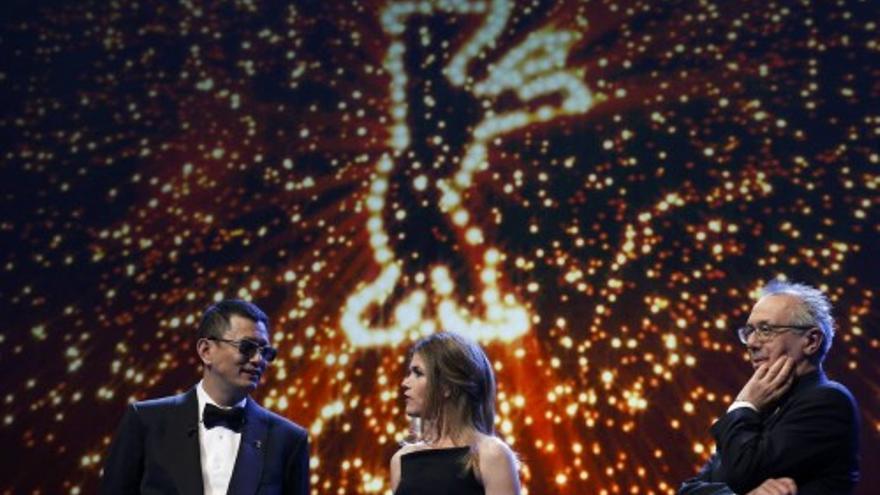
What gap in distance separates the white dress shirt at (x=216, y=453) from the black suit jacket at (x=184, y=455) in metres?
0.03

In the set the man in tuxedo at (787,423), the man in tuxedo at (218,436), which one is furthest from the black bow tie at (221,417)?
the man in tuxedo at (787,423)

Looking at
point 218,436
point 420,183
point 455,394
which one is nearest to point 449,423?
point 455,394

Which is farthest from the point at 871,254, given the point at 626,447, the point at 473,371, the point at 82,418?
the point at 82,418

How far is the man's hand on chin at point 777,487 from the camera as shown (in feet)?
6.32

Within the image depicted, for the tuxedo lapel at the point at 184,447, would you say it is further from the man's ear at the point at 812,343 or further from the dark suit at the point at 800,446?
the man's ear at the point at 812,343

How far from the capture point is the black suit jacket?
247 cm

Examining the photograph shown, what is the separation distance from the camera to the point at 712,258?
3508 mm

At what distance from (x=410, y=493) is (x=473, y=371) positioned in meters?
0.34

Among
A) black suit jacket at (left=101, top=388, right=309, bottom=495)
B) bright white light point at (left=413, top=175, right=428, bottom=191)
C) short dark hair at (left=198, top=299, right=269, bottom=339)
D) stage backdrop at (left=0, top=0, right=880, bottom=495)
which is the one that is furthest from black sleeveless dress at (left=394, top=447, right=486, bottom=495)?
bright white light point at (left=413, top=175, right=428, bottom=191)

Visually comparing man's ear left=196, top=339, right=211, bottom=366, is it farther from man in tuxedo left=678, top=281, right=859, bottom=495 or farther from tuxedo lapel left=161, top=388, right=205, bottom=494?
man in tuxedo left=678, top=281, right=859, bottom=495

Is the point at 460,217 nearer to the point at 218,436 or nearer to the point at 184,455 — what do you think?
the point at 218,436

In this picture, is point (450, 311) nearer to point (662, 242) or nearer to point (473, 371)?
point (662, 242)

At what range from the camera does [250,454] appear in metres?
2.55

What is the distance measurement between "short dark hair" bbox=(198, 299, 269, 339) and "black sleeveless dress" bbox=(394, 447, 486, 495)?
2.14 feet
